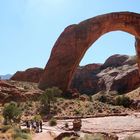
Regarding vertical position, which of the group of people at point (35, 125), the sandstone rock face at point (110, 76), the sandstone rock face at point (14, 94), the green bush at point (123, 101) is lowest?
the group of people at point (35, 125)

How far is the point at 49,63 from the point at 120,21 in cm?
958

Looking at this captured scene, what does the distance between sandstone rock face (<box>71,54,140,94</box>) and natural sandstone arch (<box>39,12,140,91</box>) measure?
747 inches

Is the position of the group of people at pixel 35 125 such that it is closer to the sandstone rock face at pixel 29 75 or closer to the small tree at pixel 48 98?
the small tree at pixel 48 98

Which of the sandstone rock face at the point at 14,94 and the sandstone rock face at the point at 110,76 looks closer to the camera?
the sandstone rock face at the point at 14,94

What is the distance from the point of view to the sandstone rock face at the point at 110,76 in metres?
59.7

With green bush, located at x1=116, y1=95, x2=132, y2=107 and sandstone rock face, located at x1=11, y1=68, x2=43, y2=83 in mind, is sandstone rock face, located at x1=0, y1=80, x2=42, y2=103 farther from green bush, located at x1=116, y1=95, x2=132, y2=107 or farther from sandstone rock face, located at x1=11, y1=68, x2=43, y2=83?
sandstone rock face, located at x1=11, y1=68, x2=43, y2=83

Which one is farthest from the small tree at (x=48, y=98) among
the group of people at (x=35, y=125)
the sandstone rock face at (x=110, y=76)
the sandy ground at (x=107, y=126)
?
the sandstone rock face at (x=110, y=76)

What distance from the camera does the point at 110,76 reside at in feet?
213

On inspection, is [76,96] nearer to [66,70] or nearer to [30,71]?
[66,70]

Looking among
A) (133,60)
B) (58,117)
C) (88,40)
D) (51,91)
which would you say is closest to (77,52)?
(88,40)

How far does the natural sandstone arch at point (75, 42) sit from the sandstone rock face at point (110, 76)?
1897cm

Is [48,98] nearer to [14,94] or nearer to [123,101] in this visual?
[14,94]

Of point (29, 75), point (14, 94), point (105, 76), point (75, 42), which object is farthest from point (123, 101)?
point (105, 76)

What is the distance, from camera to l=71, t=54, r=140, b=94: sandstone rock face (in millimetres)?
59737
